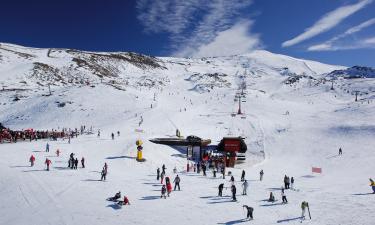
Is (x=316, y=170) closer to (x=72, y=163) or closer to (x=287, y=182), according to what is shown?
(x=287, y=182)

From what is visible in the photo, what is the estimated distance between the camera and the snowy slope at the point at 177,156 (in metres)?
24.1

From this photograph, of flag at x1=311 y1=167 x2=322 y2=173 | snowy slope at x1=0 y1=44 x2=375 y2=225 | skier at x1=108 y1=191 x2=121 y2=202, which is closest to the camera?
snowy slope at x1=0 y1=44 x2=375 y2=225

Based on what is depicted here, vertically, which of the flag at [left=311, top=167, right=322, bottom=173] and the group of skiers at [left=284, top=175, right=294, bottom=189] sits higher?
the flag at [left=311, top=167, right=322, bottom=173]

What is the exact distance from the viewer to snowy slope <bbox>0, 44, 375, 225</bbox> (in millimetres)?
24094

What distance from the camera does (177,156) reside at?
4666 cm

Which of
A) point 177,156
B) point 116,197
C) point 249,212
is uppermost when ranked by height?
point 177,156

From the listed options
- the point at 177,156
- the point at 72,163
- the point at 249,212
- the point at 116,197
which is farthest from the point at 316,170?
the point at 72,163

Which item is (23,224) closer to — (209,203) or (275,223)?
(209,203)

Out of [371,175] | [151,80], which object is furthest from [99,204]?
[151,80]

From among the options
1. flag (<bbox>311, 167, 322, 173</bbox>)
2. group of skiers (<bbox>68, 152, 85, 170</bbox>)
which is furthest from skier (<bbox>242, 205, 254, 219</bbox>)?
flag (<bbox>311, 167, 322, 173</bbox>)

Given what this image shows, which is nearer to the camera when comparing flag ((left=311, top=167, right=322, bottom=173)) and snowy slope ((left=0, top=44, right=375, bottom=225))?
snowy slope ((left=0, top=44, right=375, bottom=225))

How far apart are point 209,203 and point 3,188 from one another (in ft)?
49.5

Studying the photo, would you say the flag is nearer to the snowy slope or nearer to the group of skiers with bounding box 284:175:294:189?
the snowy slope

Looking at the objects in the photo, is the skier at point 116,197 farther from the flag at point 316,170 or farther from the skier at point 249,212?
the flag at point 316,170
